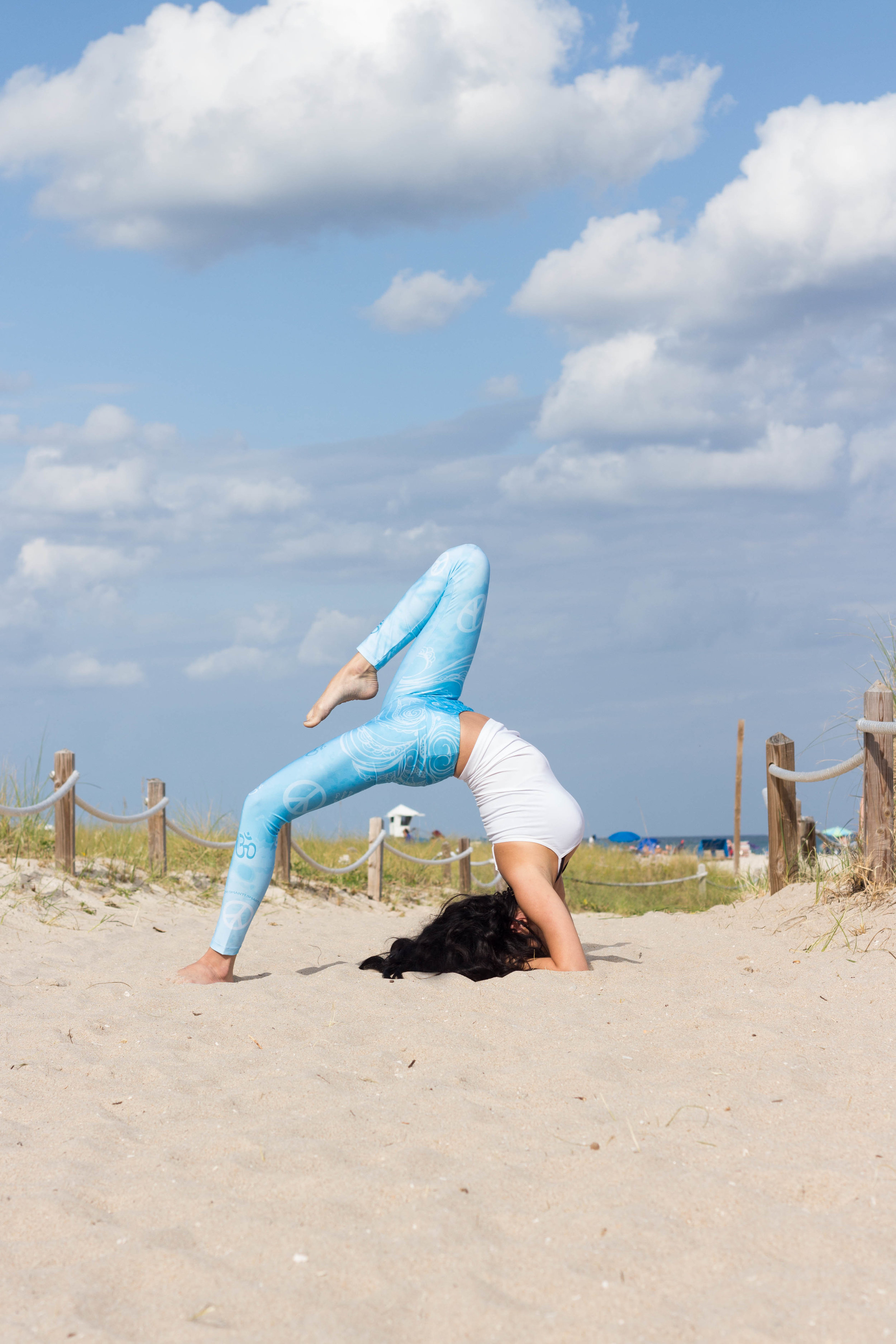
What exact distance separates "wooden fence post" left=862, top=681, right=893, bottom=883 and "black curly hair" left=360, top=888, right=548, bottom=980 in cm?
234

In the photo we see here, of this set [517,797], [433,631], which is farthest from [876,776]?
[433,631]

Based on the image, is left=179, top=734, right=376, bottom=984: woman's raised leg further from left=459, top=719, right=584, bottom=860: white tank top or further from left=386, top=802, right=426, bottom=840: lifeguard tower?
left=386, top=802, right=426, bottom=840: lifeguard tower

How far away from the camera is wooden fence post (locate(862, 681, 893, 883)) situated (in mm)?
5848

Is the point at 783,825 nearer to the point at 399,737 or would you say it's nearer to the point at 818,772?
the point at 818,772

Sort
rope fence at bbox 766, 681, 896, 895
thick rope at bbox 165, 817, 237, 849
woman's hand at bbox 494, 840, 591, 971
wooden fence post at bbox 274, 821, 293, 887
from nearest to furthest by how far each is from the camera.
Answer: woman's hand at bbox 494, 840, 591, 971
rope fence at bbox 766, 681, 896, 895
thick rope at bbox 165, 817, 237, 849
wooden fence post at bbox 274, 821, 293, 887

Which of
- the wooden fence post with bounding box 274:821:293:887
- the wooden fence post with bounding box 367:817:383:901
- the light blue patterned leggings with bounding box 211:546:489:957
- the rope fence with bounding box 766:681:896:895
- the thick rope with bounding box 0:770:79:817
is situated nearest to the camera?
the light blue patterned leggings with bounding box 211:546:489:957

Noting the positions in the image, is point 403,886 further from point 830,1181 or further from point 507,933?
point 830,1181

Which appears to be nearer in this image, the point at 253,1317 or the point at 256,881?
the point at 253,1317

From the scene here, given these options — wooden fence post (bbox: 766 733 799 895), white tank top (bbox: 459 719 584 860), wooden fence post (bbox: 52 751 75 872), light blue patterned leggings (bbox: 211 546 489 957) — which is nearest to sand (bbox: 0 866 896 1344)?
light blue patterned leggings (bbox: 211 546 489 957)

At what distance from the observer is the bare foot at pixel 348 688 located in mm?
4578

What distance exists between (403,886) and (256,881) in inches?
288

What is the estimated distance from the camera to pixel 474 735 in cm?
471

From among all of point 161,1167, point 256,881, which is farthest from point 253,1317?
point 256,881

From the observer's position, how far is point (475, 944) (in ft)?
15.3
